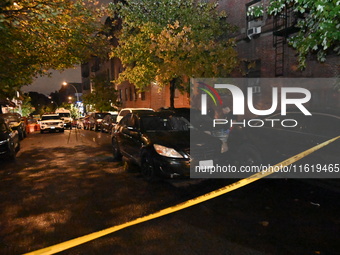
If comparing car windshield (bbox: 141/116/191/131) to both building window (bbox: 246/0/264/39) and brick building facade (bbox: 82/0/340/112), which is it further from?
building window (bbox: 246/0/264/39)

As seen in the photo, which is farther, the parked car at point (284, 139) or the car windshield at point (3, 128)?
the car windshield at point (3, 128)

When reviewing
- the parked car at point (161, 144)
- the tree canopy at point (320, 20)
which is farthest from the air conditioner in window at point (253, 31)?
the parked car at point (161, 144)

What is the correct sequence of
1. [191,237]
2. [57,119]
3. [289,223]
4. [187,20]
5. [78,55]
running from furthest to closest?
[57,119] < [187,20] < [78,55] < [289,223] < [191,237]

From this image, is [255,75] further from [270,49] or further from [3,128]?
[3,128]

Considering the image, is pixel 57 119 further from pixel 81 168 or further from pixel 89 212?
pixel 89 212

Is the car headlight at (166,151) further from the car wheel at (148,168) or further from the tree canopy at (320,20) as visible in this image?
the tree canopy at (320,20)

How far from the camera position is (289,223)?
431 centimetres

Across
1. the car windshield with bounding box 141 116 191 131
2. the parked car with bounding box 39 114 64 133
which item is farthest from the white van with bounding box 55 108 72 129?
the car windshield with bounding box 141 116 191 131

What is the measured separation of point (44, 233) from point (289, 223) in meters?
3.57

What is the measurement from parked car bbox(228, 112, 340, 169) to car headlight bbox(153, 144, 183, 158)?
61.4 inches

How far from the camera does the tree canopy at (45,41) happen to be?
10.2 m

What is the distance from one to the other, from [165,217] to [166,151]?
2002mm

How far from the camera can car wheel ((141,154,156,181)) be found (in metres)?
6.61

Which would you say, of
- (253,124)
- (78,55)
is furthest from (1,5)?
(253,124)
